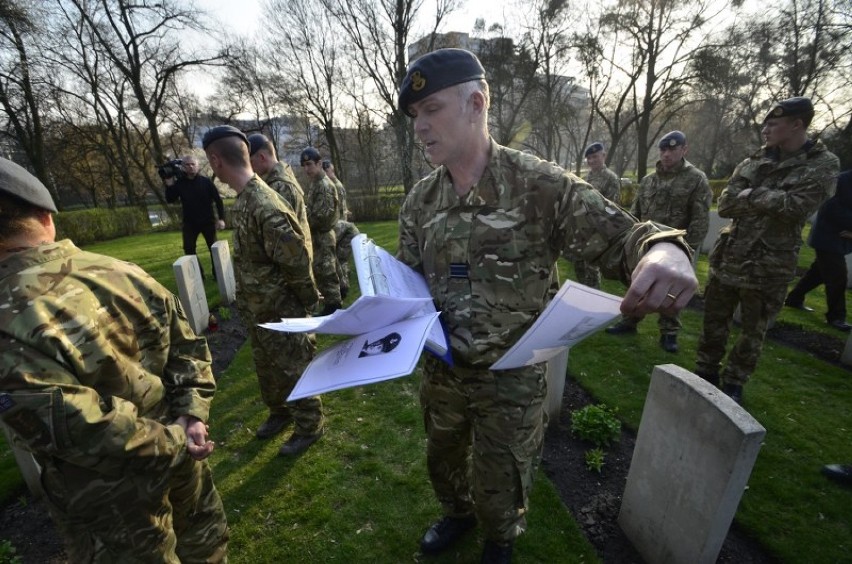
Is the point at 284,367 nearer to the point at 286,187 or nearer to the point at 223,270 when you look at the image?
the point at 286,187

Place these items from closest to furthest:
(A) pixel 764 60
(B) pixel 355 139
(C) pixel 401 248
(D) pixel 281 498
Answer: (C) pixel 401 248, (D) pixel 281 498, (A) pixel 764 60, (B) pixel 355 139

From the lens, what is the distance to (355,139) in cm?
3195

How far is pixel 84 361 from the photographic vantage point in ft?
4.58

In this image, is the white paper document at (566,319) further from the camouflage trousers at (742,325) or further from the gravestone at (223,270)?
the gravestone at (223,270)

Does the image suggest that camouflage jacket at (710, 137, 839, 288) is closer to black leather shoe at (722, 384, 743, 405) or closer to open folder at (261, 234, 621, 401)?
black leather shoe at (722, 384, 743, 405)

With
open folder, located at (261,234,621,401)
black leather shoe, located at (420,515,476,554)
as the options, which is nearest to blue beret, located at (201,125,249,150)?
open folder, located at (261,234,621,401)

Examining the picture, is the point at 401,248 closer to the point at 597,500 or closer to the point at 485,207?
the point at 485,207

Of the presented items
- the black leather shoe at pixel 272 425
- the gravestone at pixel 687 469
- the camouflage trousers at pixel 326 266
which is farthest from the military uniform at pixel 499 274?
the camouflage trousers at pixel 326 266

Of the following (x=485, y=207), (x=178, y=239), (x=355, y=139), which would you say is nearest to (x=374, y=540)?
(x=485, y=207)

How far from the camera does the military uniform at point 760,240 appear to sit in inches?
139

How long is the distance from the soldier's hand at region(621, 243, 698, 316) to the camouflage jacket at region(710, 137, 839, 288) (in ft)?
11.1

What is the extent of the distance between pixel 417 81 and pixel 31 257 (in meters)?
1.61

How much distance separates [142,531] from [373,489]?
1.96 meters

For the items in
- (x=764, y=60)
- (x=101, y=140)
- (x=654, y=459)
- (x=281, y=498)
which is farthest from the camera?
(x=101, y=140)
